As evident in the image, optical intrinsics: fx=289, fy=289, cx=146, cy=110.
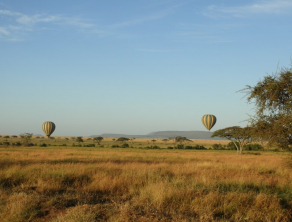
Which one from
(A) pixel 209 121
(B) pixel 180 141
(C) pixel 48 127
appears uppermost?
(A) pixel 209 121

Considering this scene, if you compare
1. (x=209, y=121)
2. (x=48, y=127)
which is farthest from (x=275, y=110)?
(x=48, y=127)

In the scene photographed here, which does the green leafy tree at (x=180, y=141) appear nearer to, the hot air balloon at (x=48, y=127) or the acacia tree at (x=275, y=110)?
the hot air balloon at (x=48, y=127)

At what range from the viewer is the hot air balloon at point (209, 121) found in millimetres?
68625

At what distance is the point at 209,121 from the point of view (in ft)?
226

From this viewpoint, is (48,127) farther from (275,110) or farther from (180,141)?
(275,110)

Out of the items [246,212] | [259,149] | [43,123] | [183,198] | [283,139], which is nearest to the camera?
[246,212]

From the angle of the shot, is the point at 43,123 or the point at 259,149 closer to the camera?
the point at 259,149

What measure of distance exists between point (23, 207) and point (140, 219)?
9.89 ft

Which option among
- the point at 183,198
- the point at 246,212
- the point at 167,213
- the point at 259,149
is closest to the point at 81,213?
the point at 167,213

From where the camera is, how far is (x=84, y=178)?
12961 mm

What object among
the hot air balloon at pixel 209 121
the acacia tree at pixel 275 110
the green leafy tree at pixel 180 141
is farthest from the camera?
the green leafy tree at pixel 180 141

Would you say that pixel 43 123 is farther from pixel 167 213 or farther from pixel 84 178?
pixel 167 213

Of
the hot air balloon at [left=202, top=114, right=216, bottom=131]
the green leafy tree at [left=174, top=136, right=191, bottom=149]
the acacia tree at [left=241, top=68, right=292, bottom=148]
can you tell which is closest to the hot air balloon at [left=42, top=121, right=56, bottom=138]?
the green leafy tree at [left=174, top=136, right=191, bottom=149]

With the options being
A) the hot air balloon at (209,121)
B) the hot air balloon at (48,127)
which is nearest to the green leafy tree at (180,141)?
the hot air balloon at (209,121)
